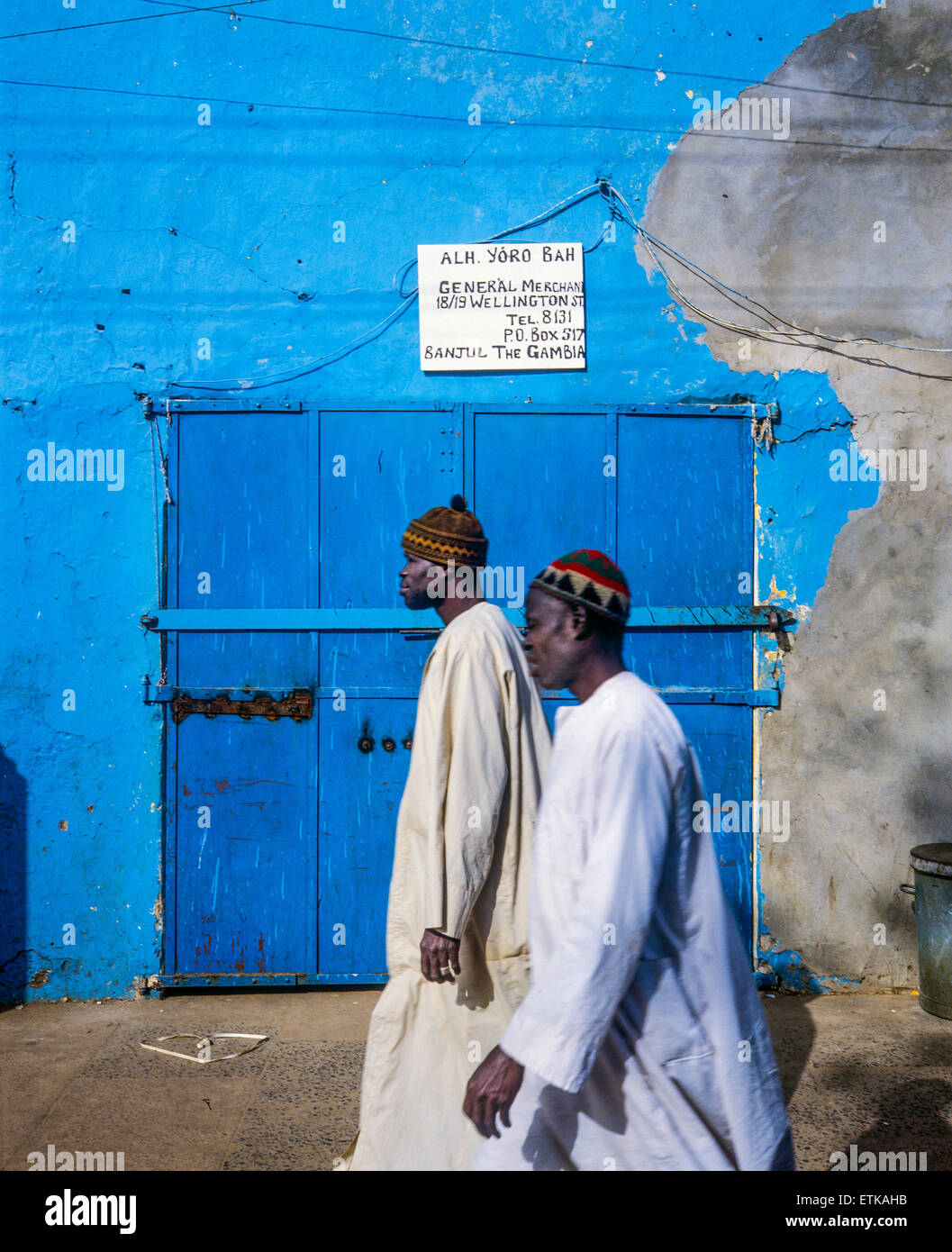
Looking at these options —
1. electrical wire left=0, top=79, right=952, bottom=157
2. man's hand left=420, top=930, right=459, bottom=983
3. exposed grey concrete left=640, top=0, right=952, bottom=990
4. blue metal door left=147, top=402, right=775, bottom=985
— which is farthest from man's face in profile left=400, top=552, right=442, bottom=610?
electrical wire left=0, top=79, right=952, bottom=157

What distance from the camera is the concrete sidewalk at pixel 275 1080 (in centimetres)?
360

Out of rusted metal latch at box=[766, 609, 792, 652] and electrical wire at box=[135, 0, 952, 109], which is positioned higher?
electrical wire at box=[135, 0, 952, 109]

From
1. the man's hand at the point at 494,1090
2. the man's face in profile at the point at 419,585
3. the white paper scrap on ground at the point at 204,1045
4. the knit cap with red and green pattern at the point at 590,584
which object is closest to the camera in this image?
the man's hand at the point at 494,1090

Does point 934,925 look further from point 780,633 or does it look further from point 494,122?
point 494,122

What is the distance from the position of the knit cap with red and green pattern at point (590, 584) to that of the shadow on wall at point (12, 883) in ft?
11.8

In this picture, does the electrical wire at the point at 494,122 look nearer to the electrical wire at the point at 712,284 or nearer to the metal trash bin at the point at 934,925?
the electrical wire at the point at 712,284

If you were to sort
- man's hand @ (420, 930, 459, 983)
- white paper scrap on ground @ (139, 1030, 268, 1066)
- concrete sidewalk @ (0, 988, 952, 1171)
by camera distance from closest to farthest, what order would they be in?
man's hand @ (420, 930, 459, 983) → concrete sidewalk @ (0, 988, 952, 1171) → white paper scrap on ground @ (139, 1030, 268, 1066)

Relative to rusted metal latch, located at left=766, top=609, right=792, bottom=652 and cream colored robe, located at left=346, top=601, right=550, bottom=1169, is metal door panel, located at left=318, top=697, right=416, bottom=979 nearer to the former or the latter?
rusted metal latch, located at left=766, top=609, right=792, bottom=652

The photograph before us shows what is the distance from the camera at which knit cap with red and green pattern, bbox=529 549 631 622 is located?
216cm

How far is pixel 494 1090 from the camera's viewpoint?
202 centimetres

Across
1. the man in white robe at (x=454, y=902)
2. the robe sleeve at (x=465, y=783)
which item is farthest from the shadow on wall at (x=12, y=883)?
the robe sleeve at (x=465, y=783)

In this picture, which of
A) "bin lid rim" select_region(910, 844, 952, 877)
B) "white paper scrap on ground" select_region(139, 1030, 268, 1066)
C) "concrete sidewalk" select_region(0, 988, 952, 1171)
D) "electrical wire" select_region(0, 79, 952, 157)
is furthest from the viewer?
"electrical wire" select_region(0, 79, 952, 157)

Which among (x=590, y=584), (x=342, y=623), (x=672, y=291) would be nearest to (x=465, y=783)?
(x=590, y=584)

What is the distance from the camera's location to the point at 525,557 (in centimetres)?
496
